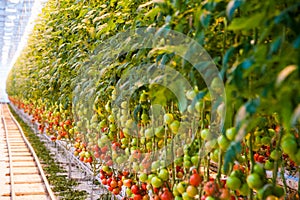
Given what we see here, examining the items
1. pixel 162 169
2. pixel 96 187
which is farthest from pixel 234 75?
pixel 96 187

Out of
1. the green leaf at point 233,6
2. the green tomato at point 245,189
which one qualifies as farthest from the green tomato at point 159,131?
the green leaf at point 233,6

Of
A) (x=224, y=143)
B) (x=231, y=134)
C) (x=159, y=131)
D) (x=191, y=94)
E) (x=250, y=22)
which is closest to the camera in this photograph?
(x=250, y=22)

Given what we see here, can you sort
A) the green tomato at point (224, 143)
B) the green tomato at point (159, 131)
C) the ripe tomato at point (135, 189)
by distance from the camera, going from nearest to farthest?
the green tomato at point (224, 143) → the green tomato at point (159, 131) → the ripe tomato at point (135, 189)

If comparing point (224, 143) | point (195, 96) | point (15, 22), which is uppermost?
point (15, 22)

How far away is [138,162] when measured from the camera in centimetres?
245

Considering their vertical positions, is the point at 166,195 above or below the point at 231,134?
below

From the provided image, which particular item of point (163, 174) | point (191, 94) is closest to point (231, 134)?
point (191, 94)

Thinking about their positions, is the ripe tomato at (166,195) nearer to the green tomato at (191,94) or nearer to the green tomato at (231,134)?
the green tomato at (191,94)

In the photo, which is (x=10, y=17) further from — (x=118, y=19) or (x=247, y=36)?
(x=247, y=36)

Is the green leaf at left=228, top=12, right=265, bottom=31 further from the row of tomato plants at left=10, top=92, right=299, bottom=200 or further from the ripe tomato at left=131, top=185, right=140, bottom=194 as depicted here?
the ripe tomato at left=131, top=185, right=140, bottom=194

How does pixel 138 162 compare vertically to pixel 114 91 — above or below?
below

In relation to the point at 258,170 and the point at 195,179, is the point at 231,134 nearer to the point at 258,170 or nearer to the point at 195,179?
the point at 258,170

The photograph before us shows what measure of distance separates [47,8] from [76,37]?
228 centimetres

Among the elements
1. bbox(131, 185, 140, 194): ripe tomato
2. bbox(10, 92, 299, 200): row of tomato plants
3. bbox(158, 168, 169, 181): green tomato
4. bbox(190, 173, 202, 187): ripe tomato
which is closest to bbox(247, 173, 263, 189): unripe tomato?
bbox(10, 92, 299, 200): row of tomato plants
